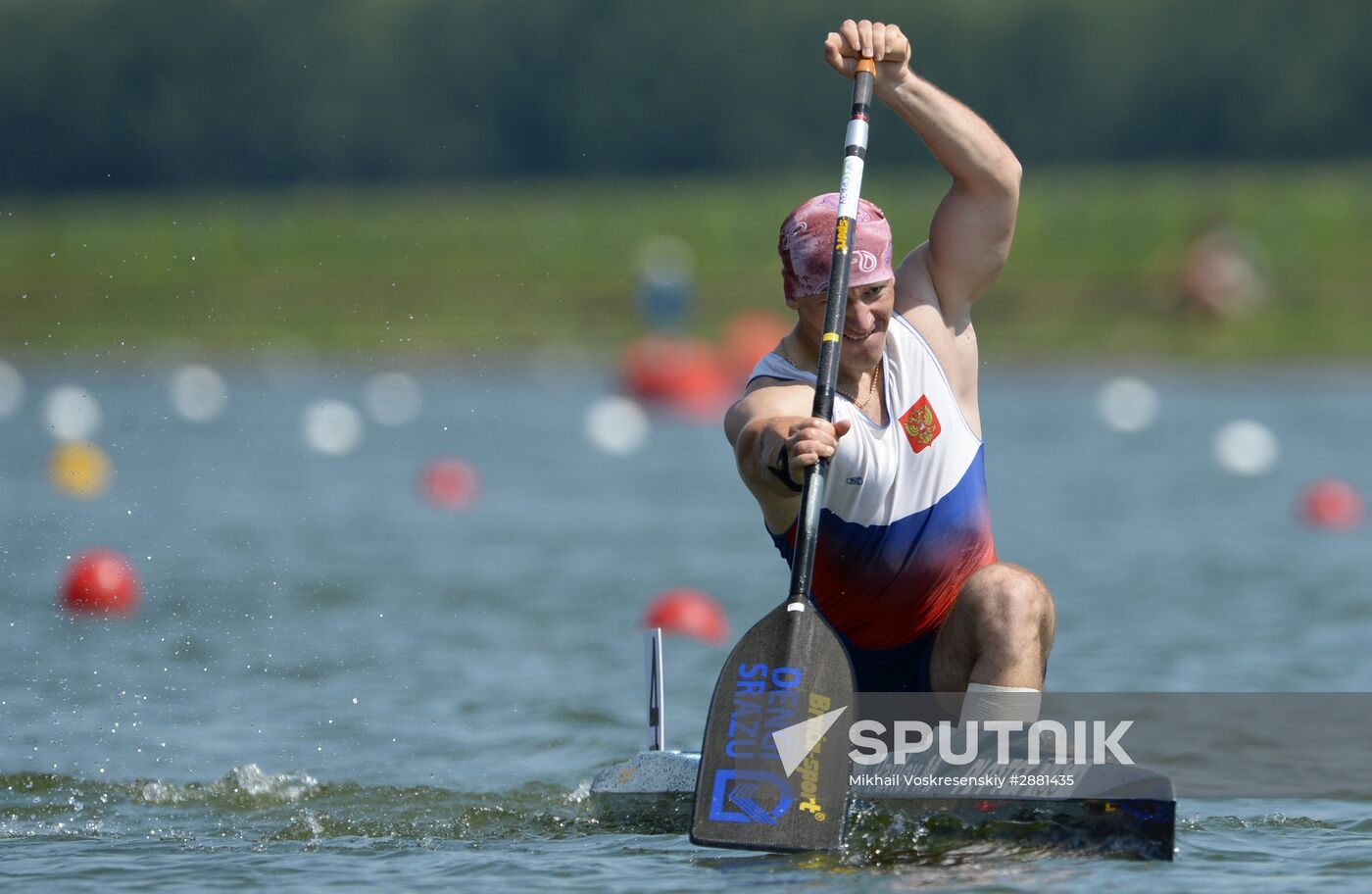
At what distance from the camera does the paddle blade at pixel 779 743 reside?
529 centimetres

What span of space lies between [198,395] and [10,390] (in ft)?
9.56

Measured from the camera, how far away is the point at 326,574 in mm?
11828

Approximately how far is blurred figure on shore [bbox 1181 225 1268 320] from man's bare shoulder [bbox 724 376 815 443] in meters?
26.4

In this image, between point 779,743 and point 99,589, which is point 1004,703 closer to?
point 779,743

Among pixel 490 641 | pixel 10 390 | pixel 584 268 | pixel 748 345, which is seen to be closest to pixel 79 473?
pixel 490 641

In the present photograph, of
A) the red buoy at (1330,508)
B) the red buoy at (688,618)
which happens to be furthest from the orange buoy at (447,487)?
the red buoy at (1330,508)

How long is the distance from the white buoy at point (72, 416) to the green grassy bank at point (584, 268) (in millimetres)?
7952

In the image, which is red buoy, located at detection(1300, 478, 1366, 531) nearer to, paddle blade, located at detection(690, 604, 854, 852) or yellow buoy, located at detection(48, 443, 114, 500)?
paddle blade, located at detection(690, 604, 854, 852)

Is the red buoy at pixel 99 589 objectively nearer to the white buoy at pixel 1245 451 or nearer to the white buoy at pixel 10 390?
the white buoy at pixel 1245 451

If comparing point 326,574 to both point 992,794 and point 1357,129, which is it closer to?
point 992,794

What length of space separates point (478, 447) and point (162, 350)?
12.9m

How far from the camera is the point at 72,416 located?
21016mm

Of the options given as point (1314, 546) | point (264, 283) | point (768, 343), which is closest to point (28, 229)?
point (264, 283)

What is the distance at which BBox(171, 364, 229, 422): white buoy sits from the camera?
74.6 ft
